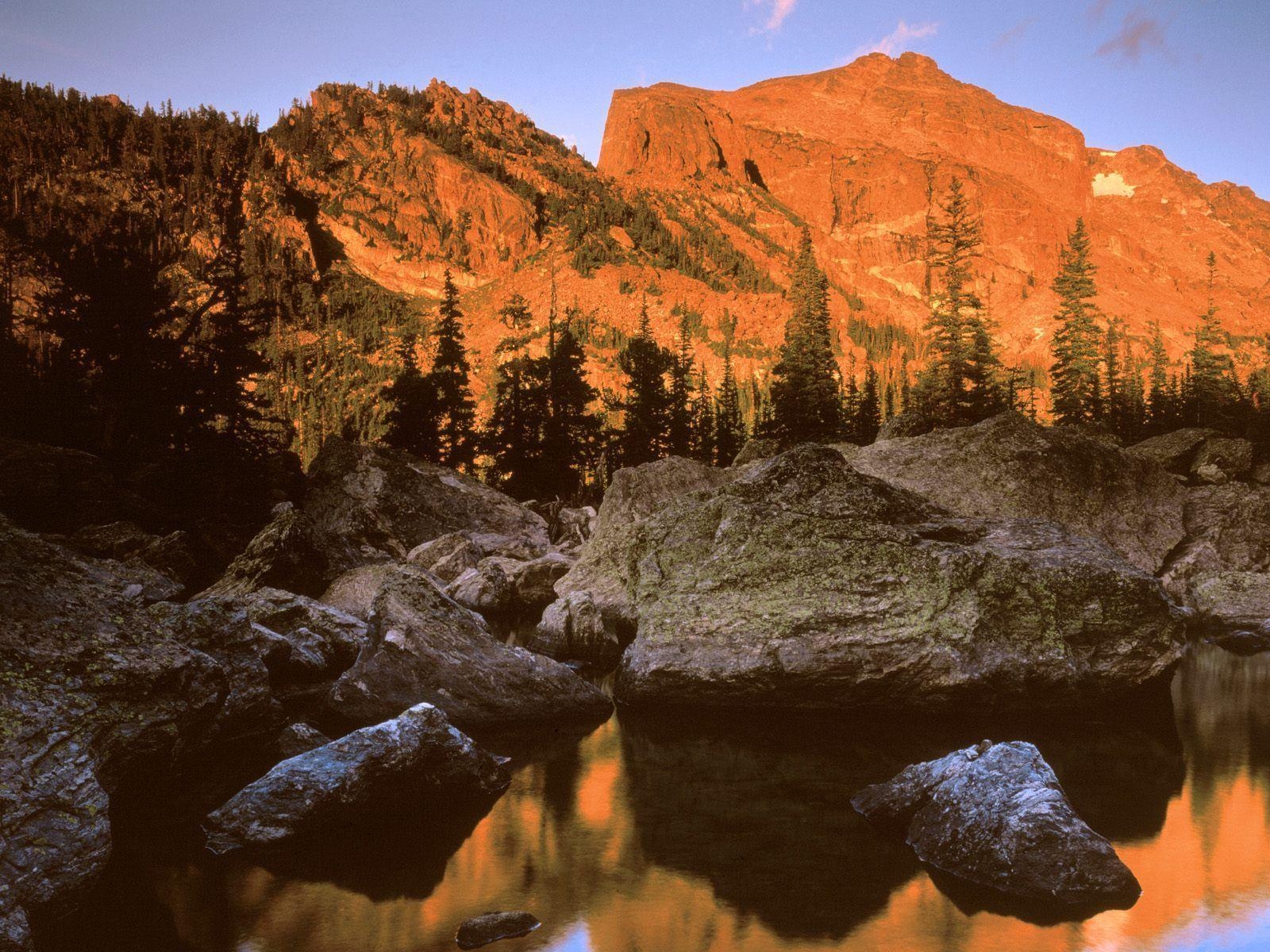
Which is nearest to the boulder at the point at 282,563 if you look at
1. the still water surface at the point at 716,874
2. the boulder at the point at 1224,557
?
the still water surface at the point at 716,874

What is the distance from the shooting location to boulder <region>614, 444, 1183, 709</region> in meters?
11.8

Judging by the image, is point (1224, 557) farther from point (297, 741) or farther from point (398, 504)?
point (398, 504)

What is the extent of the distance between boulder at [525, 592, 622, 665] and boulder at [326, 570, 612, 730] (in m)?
3.57

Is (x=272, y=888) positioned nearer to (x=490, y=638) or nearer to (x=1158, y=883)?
(x=490, y=638)

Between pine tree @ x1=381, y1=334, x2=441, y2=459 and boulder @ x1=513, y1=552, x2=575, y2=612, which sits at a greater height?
pine tree @ x1=381, y1=334, x2=441, y2=459

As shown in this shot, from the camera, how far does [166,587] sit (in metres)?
13.9

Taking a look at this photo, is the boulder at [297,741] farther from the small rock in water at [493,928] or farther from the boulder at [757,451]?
the boulder at [757,451]

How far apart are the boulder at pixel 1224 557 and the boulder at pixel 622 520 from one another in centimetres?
1338

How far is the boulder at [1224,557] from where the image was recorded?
20422 millimetres

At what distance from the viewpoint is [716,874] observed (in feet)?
23.1

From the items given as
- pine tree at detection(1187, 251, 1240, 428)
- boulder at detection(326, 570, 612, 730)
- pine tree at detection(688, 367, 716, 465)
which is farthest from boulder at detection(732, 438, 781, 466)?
pine tree at detection(1187, 251, 1240, 428)

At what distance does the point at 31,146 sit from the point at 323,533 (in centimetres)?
21723

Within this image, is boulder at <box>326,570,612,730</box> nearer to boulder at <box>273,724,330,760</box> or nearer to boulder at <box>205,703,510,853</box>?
boulder at <box>273,724,330,760</box>

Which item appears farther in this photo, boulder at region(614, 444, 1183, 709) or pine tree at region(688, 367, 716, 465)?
pine tree at region(688, 367, 716, 465)
